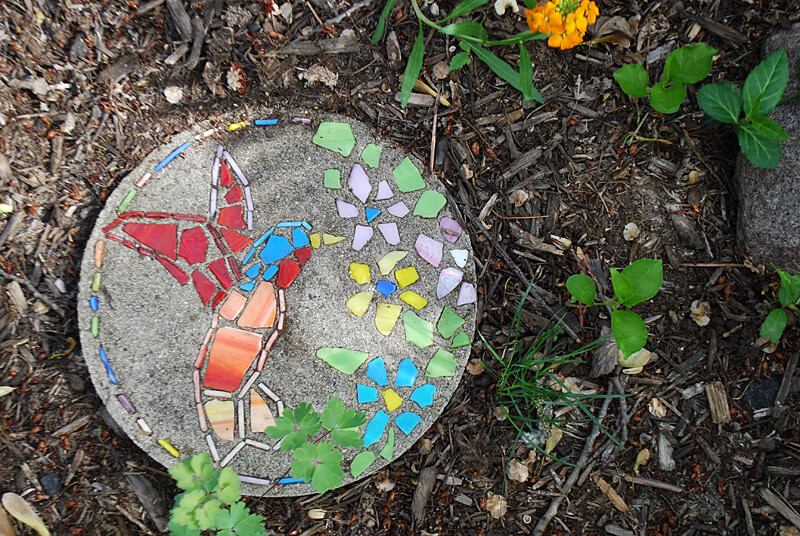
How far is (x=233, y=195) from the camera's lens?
6.15 ft

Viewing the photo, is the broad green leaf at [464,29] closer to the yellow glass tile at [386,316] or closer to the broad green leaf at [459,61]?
the broad green leaf at [459,61]

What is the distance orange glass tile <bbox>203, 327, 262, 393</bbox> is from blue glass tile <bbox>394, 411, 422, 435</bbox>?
531 mm

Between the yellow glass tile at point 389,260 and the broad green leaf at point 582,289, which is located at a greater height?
the yellow glass tile at point 389,260

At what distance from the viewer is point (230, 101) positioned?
1948mm

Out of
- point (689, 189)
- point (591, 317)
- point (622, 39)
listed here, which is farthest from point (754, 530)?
point (622, 39)

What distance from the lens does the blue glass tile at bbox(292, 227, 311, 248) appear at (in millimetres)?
1872

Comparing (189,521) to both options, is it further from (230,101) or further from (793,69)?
(793,69)

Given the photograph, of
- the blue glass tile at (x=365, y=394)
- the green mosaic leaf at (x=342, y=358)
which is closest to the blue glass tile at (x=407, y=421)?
the blue glass tile at (x=365, y=394)

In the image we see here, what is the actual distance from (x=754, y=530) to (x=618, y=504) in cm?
47

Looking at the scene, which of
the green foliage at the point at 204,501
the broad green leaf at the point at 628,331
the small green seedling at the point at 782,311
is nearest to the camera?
the green foliage at the point at 204,501

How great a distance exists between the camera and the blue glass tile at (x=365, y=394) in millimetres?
1832

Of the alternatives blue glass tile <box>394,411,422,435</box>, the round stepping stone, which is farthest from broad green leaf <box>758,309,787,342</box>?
blue glass tile <box>394,411,422,435</box>

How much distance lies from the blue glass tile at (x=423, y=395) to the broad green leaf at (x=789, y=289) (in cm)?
123

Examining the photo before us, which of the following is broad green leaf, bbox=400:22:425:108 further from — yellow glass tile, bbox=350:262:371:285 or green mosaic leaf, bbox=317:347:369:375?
green mosaic leaf, bbox=317:347:369:375
